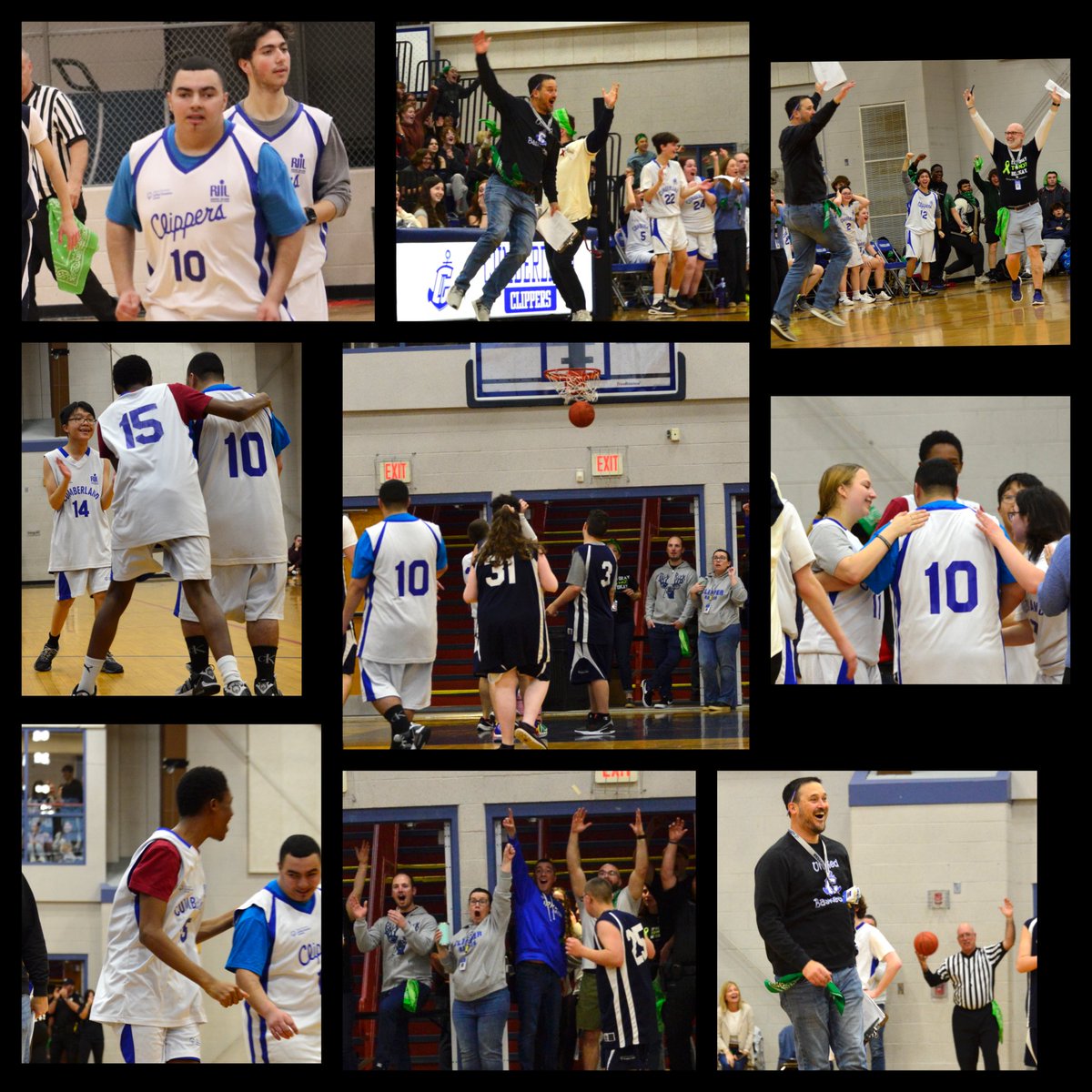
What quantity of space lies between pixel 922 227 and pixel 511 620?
244 cm

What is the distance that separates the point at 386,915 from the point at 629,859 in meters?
1.01

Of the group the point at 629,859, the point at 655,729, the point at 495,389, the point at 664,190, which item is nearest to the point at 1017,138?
the point at 664,190

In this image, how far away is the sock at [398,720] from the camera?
530 centimetres

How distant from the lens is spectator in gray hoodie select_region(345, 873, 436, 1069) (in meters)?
5.30

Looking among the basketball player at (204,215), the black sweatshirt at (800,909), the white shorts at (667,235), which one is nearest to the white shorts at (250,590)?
the basketball player at (204,215)

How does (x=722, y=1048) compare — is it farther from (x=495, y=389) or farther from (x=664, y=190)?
(x=664, y=190)

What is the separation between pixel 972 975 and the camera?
17.3ft

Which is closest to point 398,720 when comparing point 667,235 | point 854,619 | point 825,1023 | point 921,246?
point 854,619

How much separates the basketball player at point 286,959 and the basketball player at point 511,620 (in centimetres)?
96

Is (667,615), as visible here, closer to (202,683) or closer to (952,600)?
(952,600)

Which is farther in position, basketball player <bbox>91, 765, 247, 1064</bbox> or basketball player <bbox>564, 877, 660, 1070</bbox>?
basketball player <bbox>564, 877, 660, 1070</bbox>

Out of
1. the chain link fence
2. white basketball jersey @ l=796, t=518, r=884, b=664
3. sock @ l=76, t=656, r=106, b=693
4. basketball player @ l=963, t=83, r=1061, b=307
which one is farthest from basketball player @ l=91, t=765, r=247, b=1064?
basketball player @ l=963, t=83, r=1061, b=307

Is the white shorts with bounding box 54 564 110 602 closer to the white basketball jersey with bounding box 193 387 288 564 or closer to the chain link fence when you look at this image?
the white basketball jersey with bounding box 193 387 288 564

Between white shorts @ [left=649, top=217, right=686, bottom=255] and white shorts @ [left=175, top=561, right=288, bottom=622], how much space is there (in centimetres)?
209
